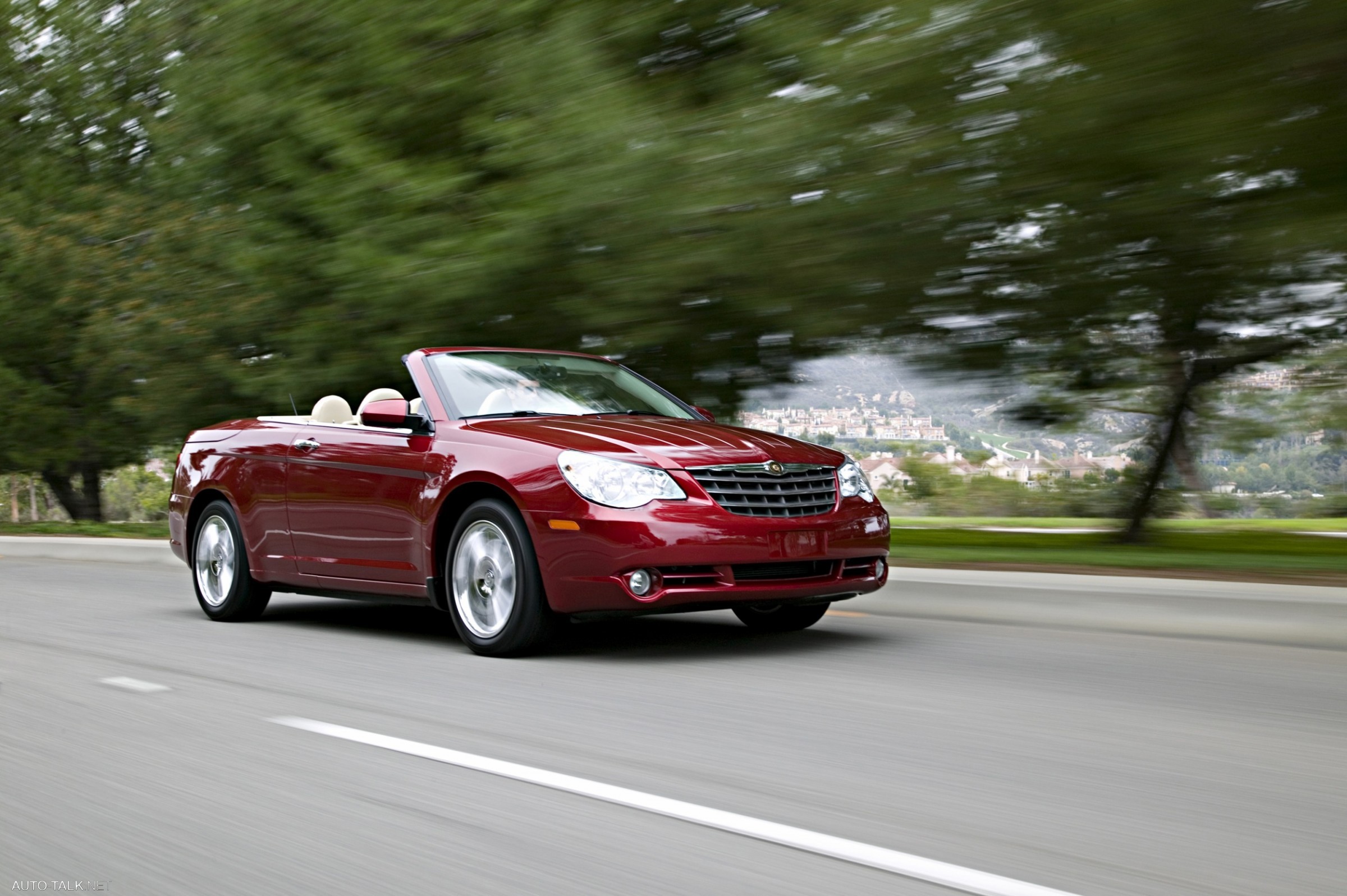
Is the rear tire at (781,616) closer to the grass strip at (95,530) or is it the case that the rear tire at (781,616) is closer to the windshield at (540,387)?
the windshield at (540,387)

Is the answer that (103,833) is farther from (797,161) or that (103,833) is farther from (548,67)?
(548,67)

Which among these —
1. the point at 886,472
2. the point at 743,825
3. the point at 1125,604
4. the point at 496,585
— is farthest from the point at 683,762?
the point at 886,472

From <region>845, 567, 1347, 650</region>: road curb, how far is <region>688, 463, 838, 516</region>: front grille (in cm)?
195

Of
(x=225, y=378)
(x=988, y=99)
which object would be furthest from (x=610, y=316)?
(x=225, y=378)

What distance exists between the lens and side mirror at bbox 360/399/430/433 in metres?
7.98

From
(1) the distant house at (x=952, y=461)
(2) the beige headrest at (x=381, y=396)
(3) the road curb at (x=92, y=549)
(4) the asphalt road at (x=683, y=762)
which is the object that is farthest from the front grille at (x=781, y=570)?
(3) the road curb at (x=92, y=549)

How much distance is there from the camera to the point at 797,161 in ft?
35.9

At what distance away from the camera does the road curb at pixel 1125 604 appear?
307 inches

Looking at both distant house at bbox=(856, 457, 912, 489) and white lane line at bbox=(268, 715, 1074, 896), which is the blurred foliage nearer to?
distant house at bbox=(856, 457, 912, 489)

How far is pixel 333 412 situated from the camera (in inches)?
355

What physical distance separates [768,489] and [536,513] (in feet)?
3.71

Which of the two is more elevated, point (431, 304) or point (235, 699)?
point (431, 304)

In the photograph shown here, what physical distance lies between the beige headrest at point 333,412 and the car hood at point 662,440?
1.46m

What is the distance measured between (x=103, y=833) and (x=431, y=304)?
1021cm
